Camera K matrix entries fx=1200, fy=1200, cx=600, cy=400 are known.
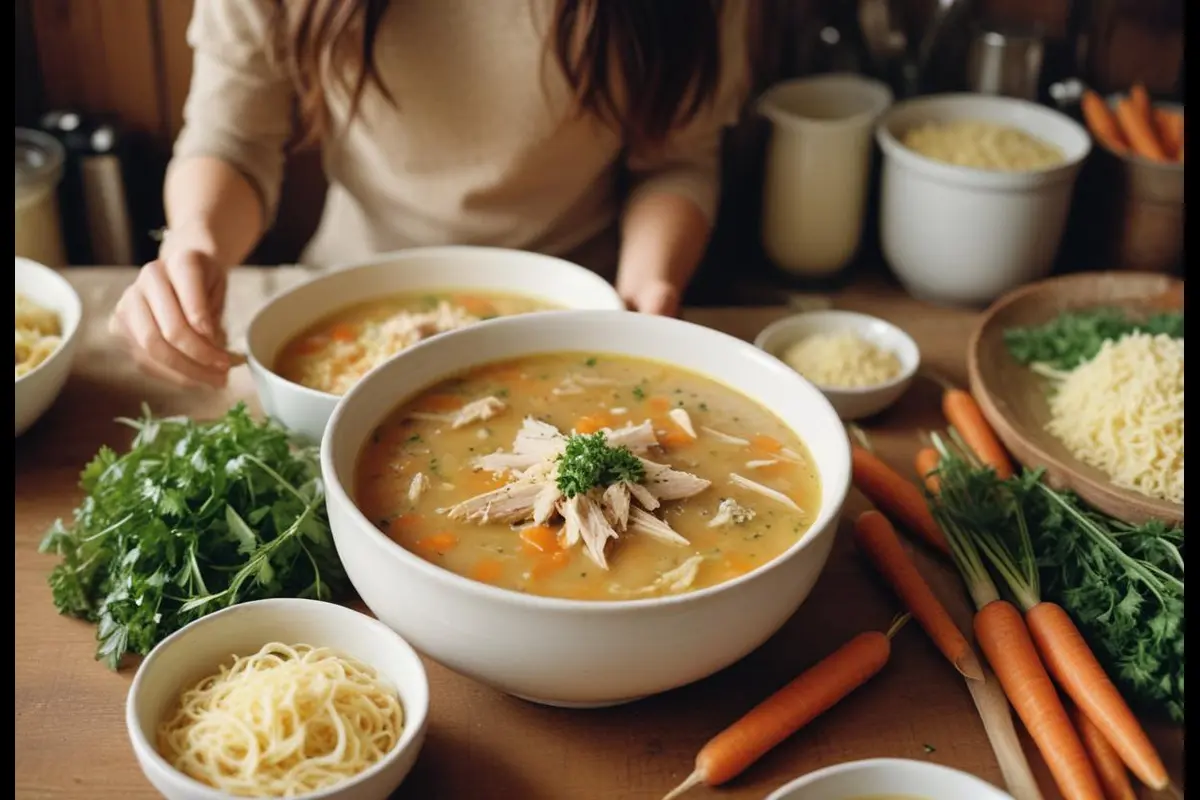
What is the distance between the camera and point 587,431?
1.73m

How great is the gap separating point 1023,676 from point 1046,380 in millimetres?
866

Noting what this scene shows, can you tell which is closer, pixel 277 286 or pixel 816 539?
pixel 816 539

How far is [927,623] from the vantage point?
168 cm

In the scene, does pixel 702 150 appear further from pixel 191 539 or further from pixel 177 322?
pixel 191 539

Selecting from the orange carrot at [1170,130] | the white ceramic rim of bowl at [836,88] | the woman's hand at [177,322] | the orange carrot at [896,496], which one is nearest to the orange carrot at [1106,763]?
the orange carrot at [896,496]

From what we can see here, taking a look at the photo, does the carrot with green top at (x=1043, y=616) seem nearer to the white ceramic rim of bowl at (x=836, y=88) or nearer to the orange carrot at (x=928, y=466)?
the orange carrot at (x=928, y=466)

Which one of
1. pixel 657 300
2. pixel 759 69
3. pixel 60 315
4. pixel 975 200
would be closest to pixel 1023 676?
pixel 657 300

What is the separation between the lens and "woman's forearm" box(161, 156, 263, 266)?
2234 millimetres

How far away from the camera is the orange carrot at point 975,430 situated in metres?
2.03

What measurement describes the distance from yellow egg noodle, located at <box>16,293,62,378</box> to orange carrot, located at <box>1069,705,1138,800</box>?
1.70 metres

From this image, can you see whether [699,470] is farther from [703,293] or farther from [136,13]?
[136,13]

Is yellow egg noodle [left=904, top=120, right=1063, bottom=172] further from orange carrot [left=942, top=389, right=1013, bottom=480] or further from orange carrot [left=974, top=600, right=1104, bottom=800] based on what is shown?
orange carrot [left=974, top=600, right=1104, bottom=800]
